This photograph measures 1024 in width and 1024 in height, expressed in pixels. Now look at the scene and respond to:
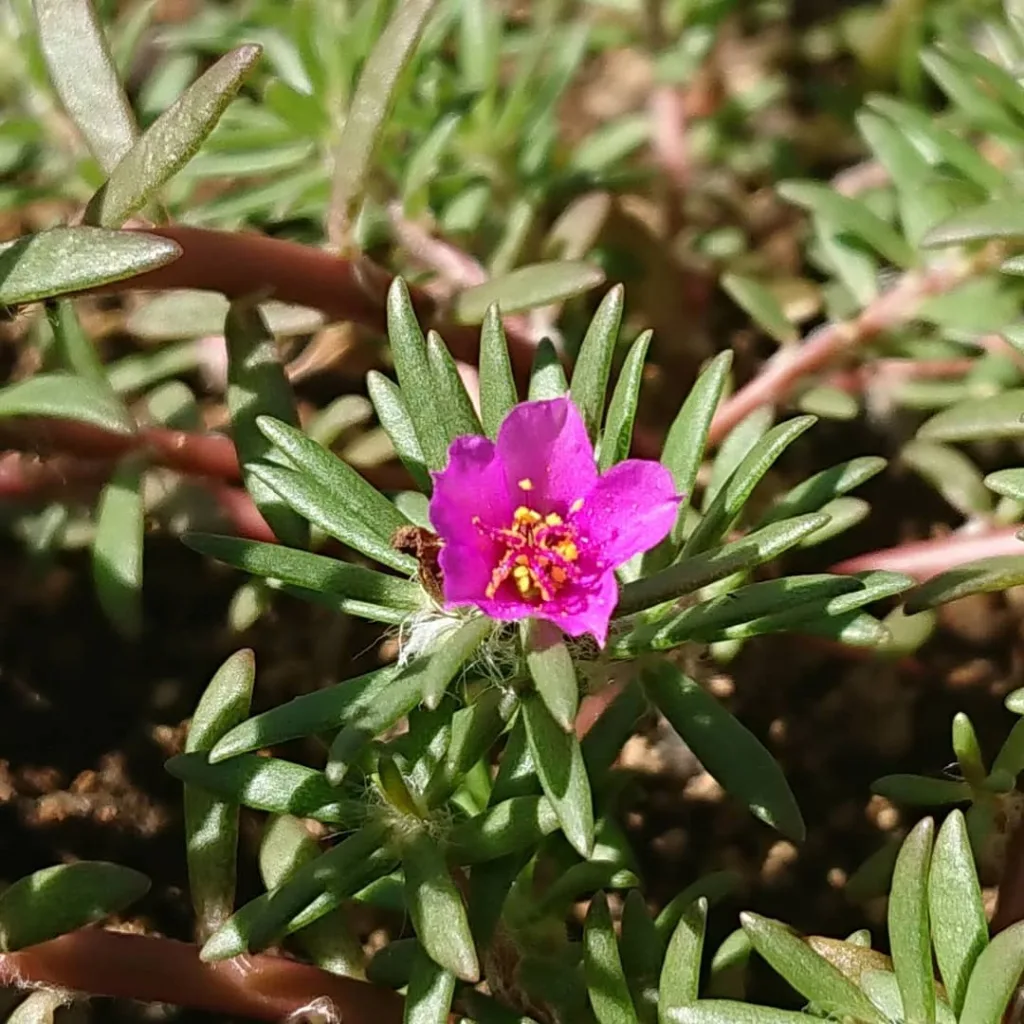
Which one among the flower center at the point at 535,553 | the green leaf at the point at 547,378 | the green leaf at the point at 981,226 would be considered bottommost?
the green leaf at the point at 981,226

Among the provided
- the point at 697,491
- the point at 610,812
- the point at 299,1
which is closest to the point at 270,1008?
the point at 610,812

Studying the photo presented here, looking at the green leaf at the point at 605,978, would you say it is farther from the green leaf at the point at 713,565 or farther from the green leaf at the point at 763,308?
the green leaf at the point at 763,308

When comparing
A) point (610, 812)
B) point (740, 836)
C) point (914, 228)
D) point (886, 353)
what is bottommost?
point (740, 836)

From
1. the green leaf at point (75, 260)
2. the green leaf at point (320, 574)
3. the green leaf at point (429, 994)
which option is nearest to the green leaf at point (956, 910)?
the green leaf at point (429, 994)

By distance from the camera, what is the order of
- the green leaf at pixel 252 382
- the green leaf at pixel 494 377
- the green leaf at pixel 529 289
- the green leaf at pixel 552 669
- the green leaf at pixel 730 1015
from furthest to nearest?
the green leaf at pixel 529 289
the green leaf at pixel 252 382
the green leaf at pixel 494 377
the green leaf at pixel 730 1015
the green leaf at pixel 552 669

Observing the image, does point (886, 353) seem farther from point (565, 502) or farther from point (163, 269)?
point (163, 269)

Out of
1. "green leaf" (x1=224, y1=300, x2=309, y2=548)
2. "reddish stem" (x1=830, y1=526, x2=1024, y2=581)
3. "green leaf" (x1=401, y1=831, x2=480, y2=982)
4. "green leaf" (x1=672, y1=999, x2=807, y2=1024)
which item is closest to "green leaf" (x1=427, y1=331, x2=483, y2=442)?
"green leaf" (x1=224, y1=300, x2=309, y2=548)
